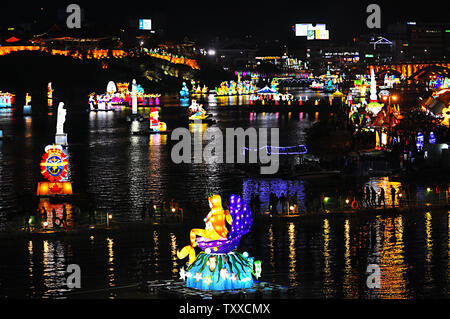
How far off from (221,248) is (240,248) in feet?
24.3

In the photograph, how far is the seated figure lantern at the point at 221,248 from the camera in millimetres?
20875

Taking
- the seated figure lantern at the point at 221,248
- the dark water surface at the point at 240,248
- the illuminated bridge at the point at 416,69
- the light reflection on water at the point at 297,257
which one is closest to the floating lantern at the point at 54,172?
the dark water surface at the point at 240,248

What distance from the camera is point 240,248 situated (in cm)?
2822

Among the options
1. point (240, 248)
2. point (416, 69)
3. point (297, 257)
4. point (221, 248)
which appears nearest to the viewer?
point (221, 248)

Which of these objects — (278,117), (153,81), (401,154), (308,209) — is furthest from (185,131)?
(153,81)

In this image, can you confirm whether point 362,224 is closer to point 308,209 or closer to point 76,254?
point 308,209

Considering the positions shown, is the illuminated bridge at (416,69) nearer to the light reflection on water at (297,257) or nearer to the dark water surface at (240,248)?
the dark water surface at (240,248)

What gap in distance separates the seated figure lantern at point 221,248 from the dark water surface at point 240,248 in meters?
2.09

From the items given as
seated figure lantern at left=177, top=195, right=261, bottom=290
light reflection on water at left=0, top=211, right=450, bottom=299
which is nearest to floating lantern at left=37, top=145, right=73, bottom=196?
light reflection on water at left=0, top=211, right=450, bottom=299

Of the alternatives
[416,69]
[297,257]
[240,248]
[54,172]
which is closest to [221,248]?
[297,257]

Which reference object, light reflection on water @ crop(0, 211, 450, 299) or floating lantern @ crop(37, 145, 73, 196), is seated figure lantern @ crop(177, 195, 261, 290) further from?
floating lantern @ crop(37, 145, 73, 196)

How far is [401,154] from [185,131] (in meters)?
28.6

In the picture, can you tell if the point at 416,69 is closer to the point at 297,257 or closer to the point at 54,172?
the point at 54,172

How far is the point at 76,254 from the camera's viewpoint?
89.2 feet
